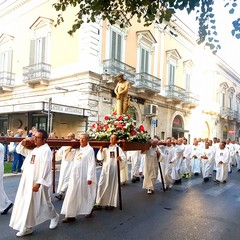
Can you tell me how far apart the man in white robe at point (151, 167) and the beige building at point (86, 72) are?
685 centimetres

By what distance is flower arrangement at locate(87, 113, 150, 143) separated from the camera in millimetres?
8016

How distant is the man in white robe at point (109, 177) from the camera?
7254mm

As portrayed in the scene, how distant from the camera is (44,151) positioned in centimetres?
516

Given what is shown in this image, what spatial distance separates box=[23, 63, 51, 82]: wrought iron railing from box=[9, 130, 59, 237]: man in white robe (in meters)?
15.6

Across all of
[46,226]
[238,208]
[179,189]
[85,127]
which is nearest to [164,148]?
[179,189]

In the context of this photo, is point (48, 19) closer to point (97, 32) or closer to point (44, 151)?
point (97, 32)

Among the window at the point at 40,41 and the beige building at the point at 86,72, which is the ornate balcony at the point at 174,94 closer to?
the beige building at the point at 86,72

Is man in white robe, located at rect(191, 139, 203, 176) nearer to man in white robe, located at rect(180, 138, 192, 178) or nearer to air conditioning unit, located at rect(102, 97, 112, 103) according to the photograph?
man in white robe, located at rect(180, 138, 192, 178)

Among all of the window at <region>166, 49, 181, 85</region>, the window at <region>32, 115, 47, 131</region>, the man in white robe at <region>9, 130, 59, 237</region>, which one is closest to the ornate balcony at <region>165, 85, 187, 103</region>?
the window at <region>166, 49, 181, 85</region>

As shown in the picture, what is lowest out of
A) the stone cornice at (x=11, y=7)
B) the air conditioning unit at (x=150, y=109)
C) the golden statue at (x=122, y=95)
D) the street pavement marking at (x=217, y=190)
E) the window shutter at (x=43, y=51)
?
the street pavement marking at (x=217, y=190)

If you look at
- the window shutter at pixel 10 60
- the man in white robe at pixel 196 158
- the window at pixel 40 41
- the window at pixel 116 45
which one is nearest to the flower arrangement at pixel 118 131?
the man in white robe at pixel 196 158

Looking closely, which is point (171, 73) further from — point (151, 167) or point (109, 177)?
point (109, 177)

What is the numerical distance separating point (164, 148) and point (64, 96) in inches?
404

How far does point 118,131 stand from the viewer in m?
8.08
